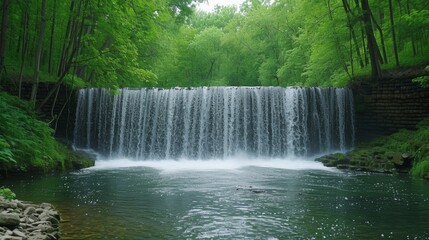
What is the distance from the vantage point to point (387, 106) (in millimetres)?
18031

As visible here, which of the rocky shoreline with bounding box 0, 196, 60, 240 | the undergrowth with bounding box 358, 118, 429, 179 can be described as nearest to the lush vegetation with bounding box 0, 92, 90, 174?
the rocky shoreline with bounding box 0, 196, 60, 240

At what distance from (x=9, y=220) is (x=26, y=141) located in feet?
19.8

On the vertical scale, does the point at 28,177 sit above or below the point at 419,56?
below

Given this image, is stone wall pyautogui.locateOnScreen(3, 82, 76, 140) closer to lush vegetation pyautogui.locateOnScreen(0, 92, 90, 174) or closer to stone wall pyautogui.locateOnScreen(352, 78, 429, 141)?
lush vegetation pyautogui.locateOnScreen(0, 92, 90, 174)

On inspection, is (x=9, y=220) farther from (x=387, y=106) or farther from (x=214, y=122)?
(x=387, y=106)

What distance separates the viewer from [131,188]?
420 inches

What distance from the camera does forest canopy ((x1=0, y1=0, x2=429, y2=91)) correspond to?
1464cm

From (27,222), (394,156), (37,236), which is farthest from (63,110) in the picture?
(37,236)

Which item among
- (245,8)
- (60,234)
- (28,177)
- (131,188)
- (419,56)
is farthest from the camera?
(245,8)

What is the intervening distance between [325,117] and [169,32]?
13.5 m

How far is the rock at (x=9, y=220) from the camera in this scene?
543cm

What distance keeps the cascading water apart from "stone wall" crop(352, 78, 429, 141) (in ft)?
1.92

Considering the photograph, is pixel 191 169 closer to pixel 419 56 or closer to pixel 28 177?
pixel 28 177

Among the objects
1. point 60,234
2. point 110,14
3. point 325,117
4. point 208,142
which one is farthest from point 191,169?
point 60,234
